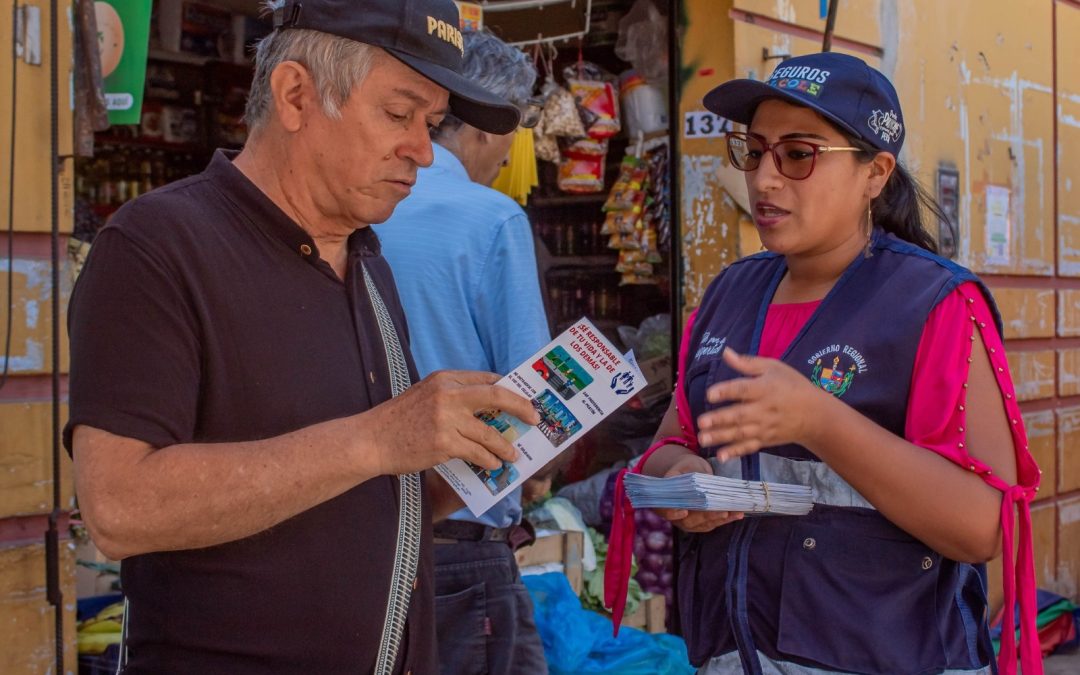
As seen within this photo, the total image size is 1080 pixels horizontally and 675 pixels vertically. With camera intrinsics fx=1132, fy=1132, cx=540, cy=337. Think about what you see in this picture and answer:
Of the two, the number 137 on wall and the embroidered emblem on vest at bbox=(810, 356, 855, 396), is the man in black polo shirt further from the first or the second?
the number 137 on wall

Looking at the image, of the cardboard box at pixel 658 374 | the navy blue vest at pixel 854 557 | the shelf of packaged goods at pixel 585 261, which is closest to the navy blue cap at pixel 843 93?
the navy blue vest at pixel 854 557

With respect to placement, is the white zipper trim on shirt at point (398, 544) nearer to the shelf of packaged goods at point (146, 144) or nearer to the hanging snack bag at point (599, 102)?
the hanging snack bag at point (599, 102)

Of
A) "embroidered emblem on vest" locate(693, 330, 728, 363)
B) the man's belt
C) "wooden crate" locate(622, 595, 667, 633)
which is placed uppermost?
"embroidered emblem on vest" locate(693, 330, 728, 363)

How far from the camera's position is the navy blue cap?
6.82 feet

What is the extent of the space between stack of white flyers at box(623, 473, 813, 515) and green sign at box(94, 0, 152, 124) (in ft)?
7.52

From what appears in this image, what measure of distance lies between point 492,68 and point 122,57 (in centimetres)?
132

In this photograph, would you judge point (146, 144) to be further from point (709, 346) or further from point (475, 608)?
point (709, 346)

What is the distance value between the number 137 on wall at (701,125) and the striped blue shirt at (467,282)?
2.42 metres

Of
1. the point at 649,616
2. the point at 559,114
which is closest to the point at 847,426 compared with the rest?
the point at 649,616

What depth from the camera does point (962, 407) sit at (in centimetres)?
187

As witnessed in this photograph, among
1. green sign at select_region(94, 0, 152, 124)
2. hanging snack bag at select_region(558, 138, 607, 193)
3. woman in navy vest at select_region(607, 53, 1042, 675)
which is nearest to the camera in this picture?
woman in navy vest at select_region(607, 53, 1042, 675)

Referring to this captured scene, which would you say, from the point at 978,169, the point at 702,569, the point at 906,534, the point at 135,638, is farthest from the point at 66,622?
the point at 978,169

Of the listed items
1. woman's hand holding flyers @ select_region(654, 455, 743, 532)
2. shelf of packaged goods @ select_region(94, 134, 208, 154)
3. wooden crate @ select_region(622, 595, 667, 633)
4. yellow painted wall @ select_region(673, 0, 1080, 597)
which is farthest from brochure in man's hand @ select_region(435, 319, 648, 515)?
shelf of packaged goods @ select_region(94, 134, 208, 154)

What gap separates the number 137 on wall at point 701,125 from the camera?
484cm
